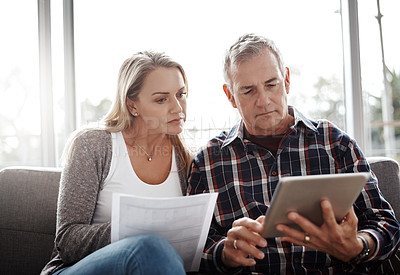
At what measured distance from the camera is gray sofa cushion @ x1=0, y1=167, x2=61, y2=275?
1643 millimetres

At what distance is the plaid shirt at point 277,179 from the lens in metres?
1.34

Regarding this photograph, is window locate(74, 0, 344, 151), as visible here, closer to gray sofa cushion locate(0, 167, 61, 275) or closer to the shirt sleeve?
gray sofa cushion locate(0, 167, 61, 275)

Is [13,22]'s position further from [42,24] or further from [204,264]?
[204,264]

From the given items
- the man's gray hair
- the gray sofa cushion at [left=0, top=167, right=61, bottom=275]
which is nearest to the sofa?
the gray sofa cushion at [left=0, top=167, right=61, bottom=275]

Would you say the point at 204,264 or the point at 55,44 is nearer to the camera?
the point at 204,264

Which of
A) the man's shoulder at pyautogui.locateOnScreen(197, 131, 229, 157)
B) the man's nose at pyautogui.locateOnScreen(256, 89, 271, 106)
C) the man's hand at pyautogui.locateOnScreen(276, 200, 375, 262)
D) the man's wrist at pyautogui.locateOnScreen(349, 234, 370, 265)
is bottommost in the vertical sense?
the man's wrist at pyautogui.locateOnScreen(349, 234, 370, 265)

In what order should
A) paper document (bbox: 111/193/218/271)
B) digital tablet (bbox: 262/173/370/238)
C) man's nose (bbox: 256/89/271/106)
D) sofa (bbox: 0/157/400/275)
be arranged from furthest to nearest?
1. sofa (bbox: 0/157/400/275)
2. man's nose (bbox: 256/89/271/106)
3. paper document (bbox: 111/193/218/271)
4. digital tablet (bbox: 262/173/370/238)

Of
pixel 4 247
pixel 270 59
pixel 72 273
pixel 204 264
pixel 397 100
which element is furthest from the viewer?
pixel 397 100

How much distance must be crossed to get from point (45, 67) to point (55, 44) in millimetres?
157

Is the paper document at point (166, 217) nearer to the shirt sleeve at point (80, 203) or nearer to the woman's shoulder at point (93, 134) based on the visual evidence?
the shirt sleeve at point (80, 203)

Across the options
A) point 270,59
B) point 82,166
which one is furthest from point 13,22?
point 270,59

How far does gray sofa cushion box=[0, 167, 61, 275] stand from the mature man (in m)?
0.64

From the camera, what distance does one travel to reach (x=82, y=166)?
1.47 meters

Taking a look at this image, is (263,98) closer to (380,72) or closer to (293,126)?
(293,126)
